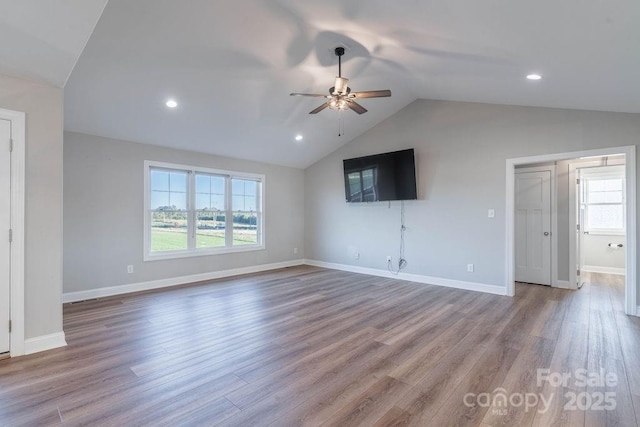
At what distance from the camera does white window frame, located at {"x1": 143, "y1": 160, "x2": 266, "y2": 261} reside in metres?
5.16

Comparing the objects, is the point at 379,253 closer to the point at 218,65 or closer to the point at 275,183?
the point at 275,183

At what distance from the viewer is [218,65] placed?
366 centimetres

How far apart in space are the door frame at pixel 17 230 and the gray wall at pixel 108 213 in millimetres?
1932

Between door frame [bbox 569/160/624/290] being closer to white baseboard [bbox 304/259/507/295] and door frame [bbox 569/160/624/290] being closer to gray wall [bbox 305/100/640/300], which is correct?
gray wall [bbox 305/100/640/300]

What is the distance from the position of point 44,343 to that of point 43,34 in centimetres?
265

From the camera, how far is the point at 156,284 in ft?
17.1

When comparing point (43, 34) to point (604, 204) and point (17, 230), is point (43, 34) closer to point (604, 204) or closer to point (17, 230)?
point (17, 230)

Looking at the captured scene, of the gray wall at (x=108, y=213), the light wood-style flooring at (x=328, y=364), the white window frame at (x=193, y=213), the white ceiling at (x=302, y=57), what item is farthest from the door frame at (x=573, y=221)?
the gray wall at (x=108, y=213)

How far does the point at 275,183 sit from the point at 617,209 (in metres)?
7.44

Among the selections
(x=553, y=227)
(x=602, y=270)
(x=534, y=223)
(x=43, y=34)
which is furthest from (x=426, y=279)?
(x=43, y=34)

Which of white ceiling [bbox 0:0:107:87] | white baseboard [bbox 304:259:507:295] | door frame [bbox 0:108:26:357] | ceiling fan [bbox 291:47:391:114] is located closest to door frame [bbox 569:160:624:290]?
white baseboard [bbox 304:259:507:295]

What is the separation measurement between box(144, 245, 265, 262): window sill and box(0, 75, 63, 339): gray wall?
232 cm

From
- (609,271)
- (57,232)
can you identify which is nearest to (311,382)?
(57,232)

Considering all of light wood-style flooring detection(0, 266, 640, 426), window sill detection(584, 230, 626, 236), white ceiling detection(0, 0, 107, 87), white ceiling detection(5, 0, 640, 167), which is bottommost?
light wood-style flooring detection(0, 266, 640, 426)
